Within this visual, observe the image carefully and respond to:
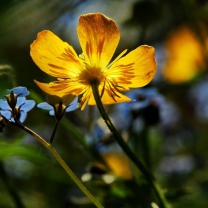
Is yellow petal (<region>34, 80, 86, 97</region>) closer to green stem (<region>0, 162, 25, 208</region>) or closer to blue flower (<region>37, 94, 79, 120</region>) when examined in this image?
blue flower (<region>37, 94, 79, 120</region>)

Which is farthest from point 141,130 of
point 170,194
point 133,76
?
point 133,76

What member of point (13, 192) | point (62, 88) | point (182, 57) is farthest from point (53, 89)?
point (182, 57)

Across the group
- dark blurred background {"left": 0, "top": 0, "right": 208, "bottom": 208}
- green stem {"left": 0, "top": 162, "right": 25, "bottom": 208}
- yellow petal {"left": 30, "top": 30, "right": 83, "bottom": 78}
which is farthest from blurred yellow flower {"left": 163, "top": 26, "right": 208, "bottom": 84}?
yellow petal {"left": 30, "top": 30, "right": 83, "bottom": 78}

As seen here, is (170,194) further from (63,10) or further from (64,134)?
(64,134)

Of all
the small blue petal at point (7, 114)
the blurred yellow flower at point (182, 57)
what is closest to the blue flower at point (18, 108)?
the small blue petal at point (7, 114)

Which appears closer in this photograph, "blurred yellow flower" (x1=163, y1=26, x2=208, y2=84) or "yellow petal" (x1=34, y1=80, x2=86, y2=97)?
"yellow petal" (x1=34, y1=80, x2=86, y2=97)

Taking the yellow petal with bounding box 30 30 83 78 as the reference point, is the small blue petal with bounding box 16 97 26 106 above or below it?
below

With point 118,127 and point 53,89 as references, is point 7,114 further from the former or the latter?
point 118,127
